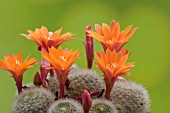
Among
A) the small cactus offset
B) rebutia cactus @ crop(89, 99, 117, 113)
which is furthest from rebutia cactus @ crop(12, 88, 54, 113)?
rebutia cactus @ crop(89, 99, 117, 113)

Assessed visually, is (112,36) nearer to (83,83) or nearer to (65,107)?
(83,83)

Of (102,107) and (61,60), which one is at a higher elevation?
(61,60)

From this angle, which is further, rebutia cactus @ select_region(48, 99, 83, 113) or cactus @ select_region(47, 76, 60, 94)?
cactus @ select_region(47, 76, 60, 94)

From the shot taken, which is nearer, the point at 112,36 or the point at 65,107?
the point at 65,107

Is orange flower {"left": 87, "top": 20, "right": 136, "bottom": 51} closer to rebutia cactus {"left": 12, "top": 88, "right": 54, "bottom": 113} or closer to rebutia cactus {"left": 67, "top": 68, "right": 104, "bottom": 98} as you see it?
rebutia cactus {"left": 67, "top": 68, "right": 104, "bottom": 98}

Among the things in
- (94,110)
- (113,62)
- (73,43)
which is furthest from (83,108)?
(73,43)

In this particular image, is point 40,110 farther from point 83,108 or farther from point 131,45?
point 131,45

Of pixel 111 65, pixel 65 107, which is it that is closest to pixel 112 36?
pixel 111 65

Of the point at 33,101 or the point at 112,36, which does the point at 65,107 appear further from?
the point at 112,36
